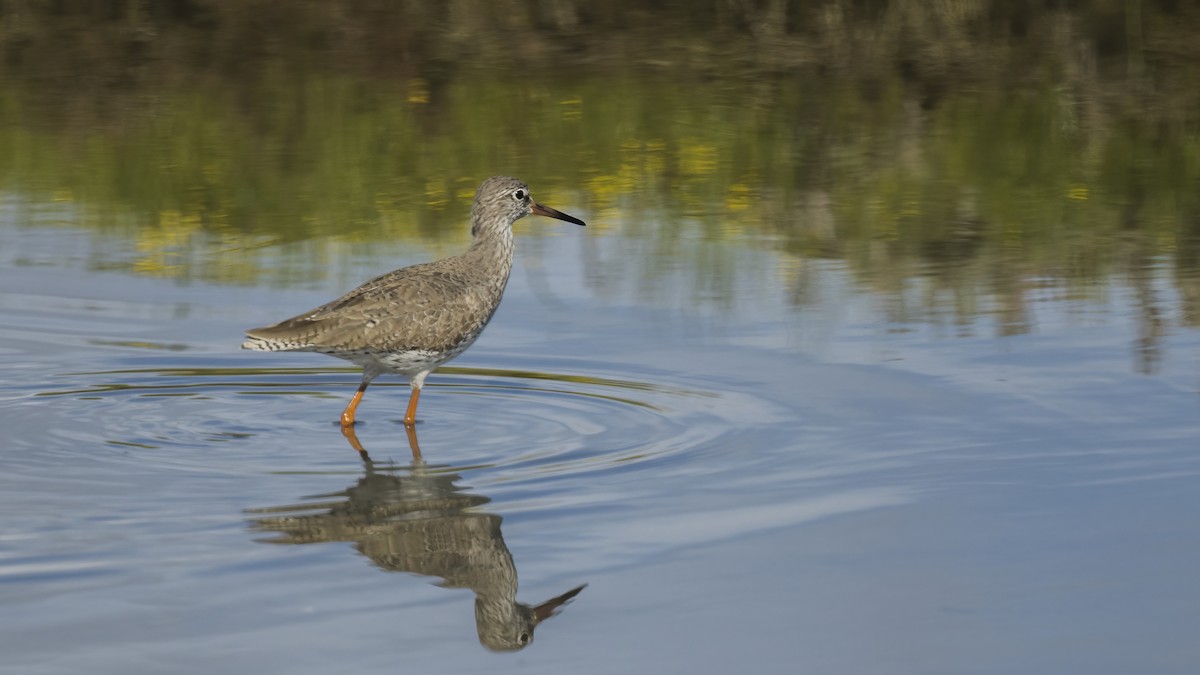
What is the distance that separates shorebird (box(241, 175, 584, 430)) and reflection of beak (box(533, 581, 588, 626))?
347 cm

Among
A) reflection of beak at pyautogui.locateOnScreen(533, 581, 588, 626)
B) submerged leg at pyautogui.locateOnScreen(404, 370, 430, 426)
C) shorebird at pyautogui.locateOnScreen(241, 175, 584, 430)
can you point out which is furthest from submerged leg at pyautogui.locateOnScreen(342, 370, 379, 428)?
reflection of beak at pyautogui.locateOnScreen(533, 581, 588, 626)

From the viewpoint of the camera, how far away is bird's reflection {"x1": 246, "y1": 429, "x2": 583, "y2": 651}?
735 cm

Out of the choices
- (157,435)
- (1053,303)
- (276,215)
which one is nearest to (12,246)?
(276,215)

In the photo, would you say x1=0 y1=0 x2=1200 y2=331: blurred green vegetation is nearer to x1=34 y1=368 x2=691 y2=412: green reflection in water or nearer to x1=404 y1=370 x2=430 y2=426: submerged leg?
x1=34 y1=368 x2=691 y2=412: green reflection in water

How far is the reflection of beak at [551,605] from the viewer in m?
7.34

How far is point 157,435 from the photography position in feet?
33.9

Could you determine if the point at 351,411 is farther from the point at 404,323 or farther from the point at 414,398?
the point at 404,323

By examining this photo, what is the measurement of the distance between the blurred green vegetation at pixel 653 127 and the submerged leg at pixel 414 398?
334 centimetres

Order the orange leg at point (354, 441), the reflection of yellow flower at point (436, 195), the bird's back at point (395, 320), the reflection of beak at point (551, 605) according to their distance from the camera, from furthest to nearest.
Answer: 1. the reflection of yellow flower at point (436, 195)
2. the bird's back at point (395, 320)
3. the orange leg at point (354, 441)
4. the reflection of beak at point (551, 605)

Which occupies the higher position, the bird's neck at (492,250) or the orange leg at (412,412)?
the bird's neck at (492,250)

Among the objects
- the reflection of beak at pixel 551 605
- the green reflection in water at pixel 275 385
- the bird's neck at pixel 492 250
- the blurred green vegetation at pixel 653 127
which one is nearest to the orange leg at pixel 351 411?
the green reflection in water at pixel 275 385

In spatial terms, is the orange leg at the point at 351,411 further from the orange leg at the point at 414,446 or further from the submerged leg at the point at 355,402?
the orange leg at the point at 414,446

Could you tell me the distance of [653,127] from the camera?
19031 mm

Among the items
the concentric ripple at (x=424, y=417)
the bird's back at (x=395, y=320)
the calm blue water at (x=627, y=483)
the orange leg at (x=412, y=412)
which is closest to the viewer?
the calm blue water at (x=627, y=483)
